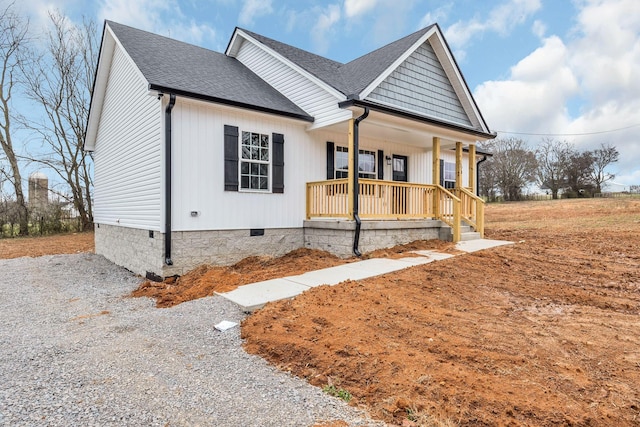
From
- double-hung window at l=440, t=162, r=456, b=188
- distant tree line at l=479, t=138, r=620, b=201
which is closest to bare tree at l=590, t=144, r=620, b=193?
distant tree line at l=479, t=138, r=620, b=201

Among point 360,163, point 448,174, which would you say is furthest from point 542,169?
point 360,163

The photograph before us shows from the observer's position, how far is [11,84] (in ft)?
58.6

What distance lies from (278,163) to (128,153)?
Answer: 157 inches

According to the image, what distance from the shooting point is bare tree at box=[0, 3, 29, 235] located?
55.9ft

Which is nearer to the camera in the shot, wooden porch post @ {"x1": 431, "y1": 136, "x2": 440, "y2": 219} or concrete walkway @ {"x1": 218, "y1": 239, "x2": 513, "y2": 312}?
concrete walkway @ {"x1": 218, "y1": 239, "x2": 513, "y2": 312}

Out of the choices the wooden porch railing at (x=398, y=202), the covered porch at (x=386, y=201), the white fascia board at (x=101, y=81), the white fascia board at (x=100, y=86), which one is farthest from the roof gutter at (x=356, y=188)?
the white fascia board at (x=100, y=86)

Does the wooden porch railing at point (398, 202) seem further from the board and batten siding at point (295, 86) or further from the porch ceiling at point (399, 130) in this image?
the board and batten siding at point (295, 86)

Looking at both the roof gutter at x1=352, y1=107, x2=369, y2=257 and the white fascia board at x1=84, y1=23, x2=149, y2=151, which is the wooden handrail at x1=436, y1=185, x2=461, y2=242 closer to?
the roof gutter at x1=352, y1=107, x2=369, y2=257

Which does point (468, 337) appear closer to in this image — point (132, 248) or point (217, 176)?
point (217, 176)

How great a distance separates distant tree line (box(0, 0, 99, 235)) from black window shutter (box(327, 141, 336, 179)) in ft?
52.2

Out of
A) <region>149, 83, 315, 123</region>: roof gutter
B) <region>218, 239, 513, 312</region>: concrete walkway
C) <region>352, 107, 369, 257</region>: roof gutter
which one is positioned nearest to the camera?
<region>218, 239, 513, 312</region>: concrete walkway

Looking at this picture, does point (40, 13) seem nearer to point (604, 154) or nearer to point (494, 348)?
point (494, 348)

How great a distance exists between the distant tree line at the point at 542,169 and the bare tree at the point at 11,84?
33.2 m

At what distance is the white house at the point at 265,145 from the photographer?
7172mm
